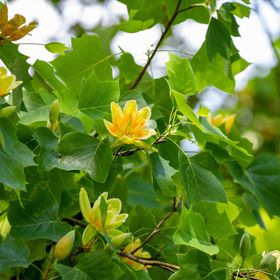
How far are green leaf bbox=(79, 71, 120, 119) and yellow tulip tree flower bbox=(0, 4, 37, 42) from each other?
0.47 feet

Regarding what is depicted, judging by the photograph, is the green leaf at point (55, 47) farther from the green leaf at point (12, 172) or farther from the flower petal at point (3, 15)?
the green leaf at point (12, 172)

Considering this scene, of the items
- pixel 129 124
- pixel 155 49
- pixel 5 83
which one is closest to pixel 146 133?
pixel 129 124

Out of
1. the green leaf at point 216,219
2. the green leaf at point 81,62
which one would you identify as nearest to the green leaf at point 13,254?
the green leaf at point 216,219

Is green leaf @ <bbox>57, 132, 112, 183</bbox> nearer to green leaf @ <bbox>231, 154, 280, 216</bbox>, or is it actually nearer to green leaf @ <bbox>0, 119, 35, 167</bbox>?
green leaf @ <bbox>0, 119, 35, 167</bbox>

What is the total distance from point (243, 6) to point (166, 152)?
1.44ft

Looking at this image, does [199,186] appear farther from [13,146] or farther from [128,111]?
[13,146]

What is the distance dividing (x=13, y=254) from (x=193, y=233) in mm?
281

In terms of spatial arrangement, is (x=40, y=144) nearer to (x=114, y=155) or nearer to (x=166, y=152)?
(x=114, y=155)

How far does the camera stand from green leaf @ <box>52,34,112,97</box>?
1.43 metres

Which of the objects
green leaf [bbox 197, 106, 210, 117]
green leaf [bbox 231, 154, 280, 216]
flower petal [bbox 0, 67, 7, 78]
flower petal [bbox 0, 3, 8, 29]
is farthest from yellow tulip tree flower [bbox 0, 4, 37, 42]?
green leaf [bbox 231, 154, 280, 216]

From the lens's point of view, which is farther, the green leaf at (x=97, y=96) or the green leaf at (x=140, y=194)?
the green leaf at (x=140, y=194)

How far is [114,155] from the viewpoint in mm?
1120

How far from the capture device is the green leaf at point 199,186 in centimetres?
112

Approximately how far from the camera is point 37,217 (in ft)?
3.50
